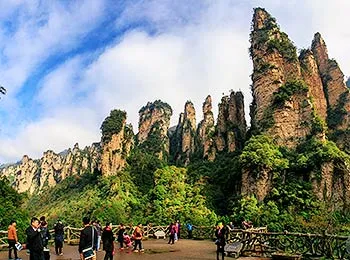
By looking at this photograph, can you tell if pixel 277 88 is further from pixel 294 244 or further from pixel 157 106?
pixel 157 106

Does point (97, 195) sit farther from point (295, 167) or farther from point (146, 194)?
point (295, 167)

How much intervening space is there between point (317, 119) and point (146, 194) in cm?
2516

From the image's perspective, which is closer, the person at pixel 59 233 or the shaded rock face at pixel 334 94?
the person at pixel 59 233

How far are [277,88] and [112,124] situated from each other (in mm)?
26546

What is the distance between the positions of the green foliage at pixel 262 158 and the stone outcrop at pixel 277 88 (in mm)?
5162

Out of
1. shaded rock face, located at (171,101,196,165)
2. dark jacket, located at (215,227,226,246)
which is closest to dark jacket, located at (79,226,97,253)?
dark jacket, located at (215,227,226,246)

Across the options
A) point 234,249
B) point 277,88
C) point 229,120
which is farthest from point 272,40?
point 234,249

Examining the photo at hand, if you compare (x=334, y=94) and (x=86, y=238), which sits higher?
(x=334, y=94)

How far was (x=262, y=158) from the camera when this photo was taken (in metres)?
43.6

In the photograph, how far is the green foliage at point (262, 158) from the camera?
143ft

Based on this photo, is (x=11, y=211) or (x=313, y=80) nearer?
(x=11, y=211)

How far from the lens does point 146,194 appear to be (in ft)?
185

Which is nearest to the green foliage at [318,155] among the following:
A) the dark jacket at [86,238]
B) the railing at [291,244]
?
the railing at [291,244]

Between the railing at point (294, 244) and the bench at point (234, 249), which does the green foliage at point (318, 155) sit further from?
the bench at point (234, 249)
